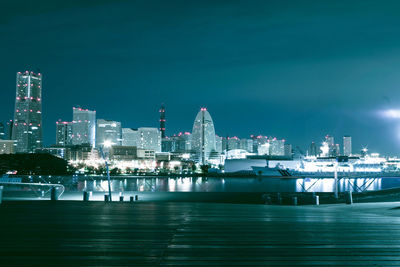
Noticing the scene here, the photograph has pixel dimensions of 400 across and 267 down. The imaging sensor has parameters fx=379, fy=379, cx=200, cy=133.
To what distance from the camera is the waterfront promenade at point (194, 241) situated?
646cm

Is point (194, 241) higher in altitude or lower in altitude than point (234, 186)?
higher

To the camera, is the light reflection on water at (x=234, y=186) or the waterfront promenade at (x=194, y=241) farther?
the light reflection on water at (x=234, y=186)

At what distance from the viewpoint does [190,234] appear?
8812 mm

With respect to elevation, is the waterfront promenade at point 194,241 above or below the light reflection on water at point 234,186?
above

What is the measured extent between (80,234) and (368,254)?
6088 mm

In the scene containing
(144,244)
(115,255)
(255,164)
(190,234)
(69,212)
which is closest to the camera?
(115,255)

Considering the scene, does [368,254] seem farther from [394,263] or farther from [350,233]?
[350,233]

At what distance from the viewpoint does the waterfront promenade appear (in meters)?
6.46

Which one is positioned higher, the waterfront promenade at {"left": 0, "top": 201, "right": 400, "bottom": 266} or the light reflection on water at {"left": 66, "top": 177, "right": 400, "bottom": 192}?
the waterfront promenade at {"left": 0, "top": 201, "right": 400, "bottom": 266}

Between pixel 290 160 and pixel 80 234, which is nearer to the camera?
pixel 80 234

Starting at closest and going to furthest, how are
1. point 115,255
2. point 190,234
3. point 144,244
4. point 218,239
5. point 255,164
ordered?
point 115,255
point 144,244
point 218,239
point 190,234
point 255,164

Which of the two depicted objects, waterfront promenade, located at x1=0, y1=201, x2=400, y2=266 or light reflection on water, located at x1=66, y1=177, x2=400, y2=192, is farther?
light reflection on water, located at x1=66, y1=177, x2=400, y2=192

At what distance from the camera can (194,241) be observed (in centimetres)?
798

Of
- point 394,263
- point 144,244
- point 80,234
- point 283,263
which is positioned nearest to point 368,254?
point 394,263
